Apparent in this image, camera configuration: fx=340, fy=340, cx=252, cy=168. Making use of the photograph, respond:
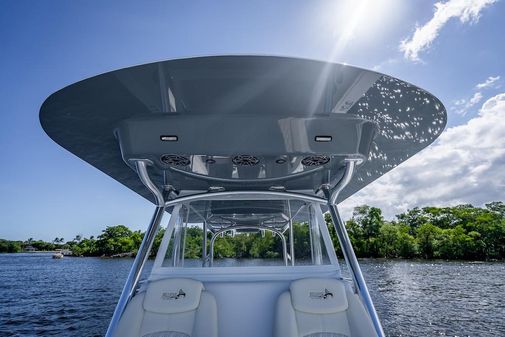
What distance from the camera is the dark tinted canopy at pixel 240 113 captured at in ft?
6.13

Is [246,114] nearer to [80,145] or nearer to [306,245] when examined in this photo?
[80,145]

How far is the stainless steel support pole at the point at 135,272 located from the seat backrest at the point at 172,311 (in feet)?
0.34

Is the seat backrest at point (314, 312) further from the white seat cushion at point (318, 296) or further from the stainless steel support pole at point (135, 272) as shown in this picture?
the stainless steel support pole at point (135, 272)

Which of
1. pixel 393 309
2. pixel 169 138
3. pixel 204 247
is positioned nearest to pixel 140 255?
pixel 169 138

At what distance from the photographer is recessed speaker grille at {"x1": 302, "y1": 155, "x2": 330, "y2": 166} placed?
9.23ft

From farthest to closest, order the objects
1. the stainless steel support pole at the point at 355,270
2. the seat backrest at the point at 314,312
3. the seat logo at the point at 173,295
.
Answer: the seat logo at the point at 173,295, the seat backrest at the point at 314,312, the stainless steel support pole at the point at 355,270

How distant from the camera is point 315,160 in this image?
9.55ft

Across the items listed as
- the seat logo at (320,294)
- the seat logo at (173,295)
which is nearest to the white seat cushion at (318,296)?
the seat logo at (320,294)

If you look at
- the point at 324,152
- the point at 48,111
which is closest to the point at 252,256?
the point at 324,152

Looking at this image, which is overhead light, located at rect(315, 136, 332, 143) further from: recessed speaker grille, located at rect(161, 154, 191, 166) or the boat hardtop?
recessed speaker grille, located at rect(161, 154, 191, 166)

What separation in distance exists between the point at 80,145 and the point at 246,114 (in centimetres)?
156

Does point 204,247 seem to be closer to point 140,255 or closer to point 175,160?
point 140,255

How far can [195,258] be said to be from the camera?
4.76m

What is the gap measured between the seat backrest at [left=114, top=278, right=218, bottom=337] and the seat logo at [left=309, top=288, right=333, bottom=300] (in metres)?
0.80
